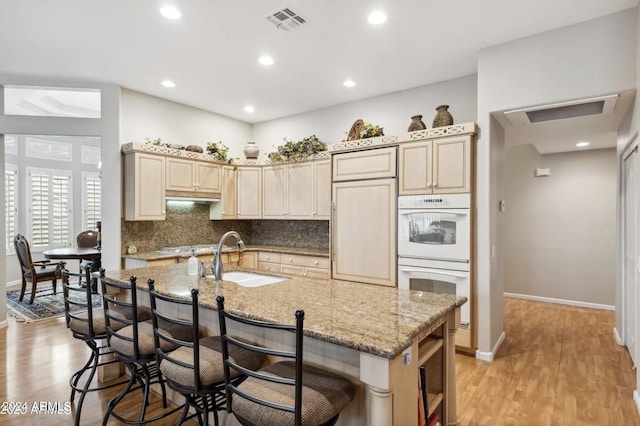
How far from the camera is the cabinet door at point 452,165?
337 cm

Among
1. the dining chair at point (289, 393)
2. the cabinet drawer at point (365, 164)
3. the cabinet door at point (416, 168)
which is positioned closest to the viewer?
the dining chair at point (289, 393)

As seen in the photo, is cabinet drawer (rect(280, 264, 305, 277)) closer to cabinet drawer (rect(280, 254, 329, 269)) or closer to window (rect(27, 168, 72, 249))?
cabinet drawer (rect(280, 254, 329, 269))

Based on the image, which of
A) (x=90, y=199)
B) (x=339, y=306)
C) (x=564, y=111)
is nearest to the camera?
(x=339, y=306)

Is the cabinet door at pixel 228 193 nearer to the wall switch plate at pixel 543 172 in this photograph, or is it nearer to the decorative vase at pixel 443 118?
the decorative vase at pixel 443 118

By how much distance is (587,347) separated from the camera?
372 centimetres

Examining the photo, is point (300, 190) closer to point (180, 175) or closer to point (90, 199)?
point (180, 175)

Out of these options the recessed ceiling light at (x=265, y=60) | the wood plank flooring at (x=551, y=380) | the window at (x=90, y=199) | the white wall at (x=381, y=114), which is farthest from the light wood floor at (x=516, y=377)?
the window at (x=90, y=199)

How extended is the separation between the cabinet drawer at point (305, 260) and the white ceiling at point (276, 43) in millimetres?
2239

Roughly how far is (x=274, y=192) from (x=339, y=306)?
3703 mm

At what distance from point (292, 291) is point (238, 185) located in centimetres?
368

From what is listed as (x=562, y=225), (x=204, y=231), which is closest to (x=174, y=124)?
(x=204, y=231)

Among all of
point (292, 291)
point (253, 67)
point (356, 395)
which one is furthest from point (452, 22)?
point (356, 395)

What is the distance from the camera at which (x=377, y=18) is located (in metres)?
2.89

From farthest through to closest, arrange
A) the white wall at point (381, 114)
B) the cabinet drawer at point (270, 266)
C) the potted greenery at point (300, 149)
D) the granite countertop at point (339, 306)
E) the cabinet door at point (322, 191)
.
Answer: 1. the cabinet drawer at point (270, 266)
2. the potted greenery at point (300, 149)
3. the cabinet door at point (322, 191)
4. the white wall at point (381, 114)
5. the granite countertop at point (339, 306)
